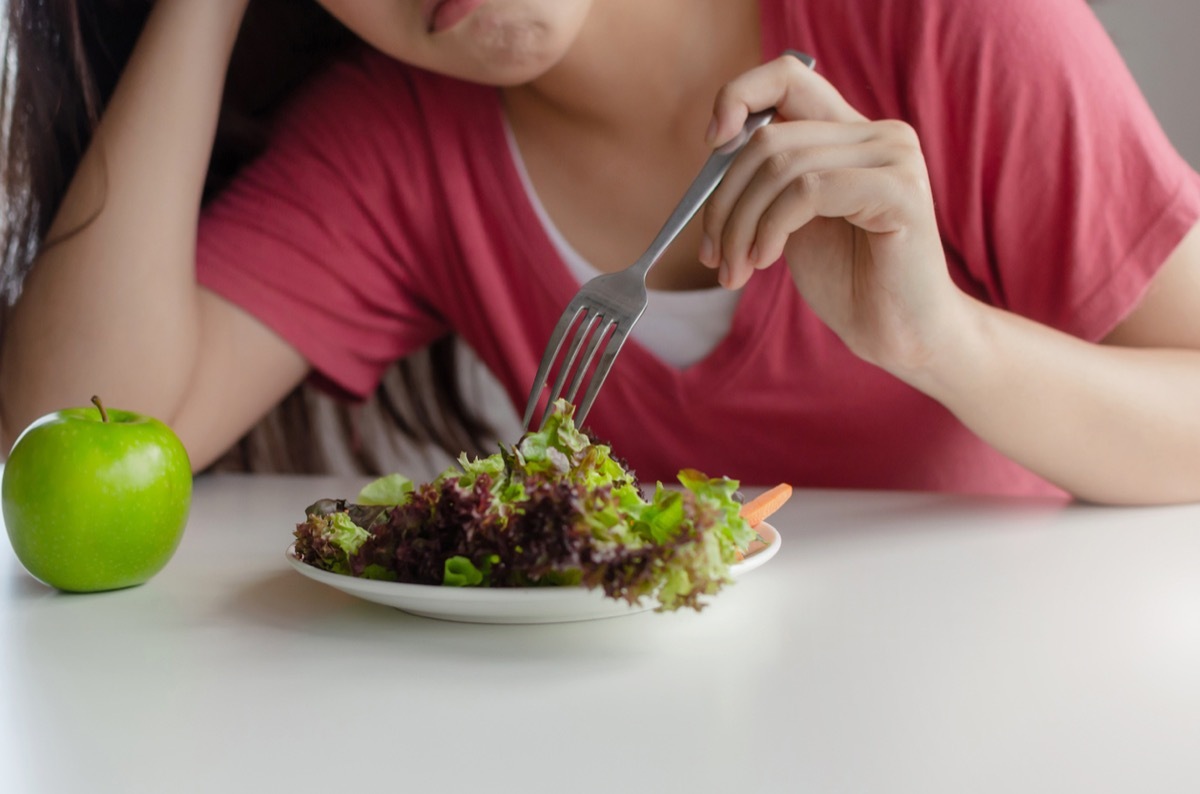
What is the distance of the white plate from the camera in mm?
667

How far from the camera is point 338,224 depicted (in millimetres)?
1630

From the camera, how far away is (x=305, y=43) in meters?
1.72

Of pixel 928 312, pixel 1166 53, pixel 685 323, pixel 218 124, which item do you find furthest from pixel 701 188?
pixel 1166 53

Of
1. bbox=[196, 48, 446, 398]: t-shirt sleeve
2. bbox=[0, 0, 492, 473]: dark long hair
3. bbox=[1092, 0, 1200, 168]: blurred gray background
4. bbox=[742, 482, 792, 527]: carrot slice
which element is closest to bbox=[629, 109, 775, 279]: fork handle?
bbox=[742, 482, 792, 527]: carrot slice

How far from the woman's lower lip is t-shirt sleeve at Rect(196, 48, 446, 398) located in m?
0.43

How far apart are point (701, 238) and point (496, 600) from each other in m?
0.78

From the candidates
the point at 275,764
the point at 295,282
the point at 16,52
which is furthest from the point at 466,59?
the point at 275,764

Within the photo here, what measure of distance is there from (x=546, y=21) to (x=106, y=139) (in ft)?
2.09

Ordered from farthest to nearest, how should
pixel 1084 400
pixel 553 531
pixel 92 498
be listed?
1. pixel 1084 400
2. pixel 92 498
3. pixel 553 531

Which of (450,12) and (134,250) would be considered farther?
(134,250)

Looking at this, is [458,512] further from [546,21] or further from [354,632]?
[546,21]

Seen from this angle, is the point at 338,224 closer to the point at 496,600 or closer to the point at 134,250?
the point at 134,250

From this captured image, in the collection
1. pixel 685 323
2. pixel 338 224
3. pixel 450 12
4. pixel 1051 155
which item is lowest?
pixel 685 323

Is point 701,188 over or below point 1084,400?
over
